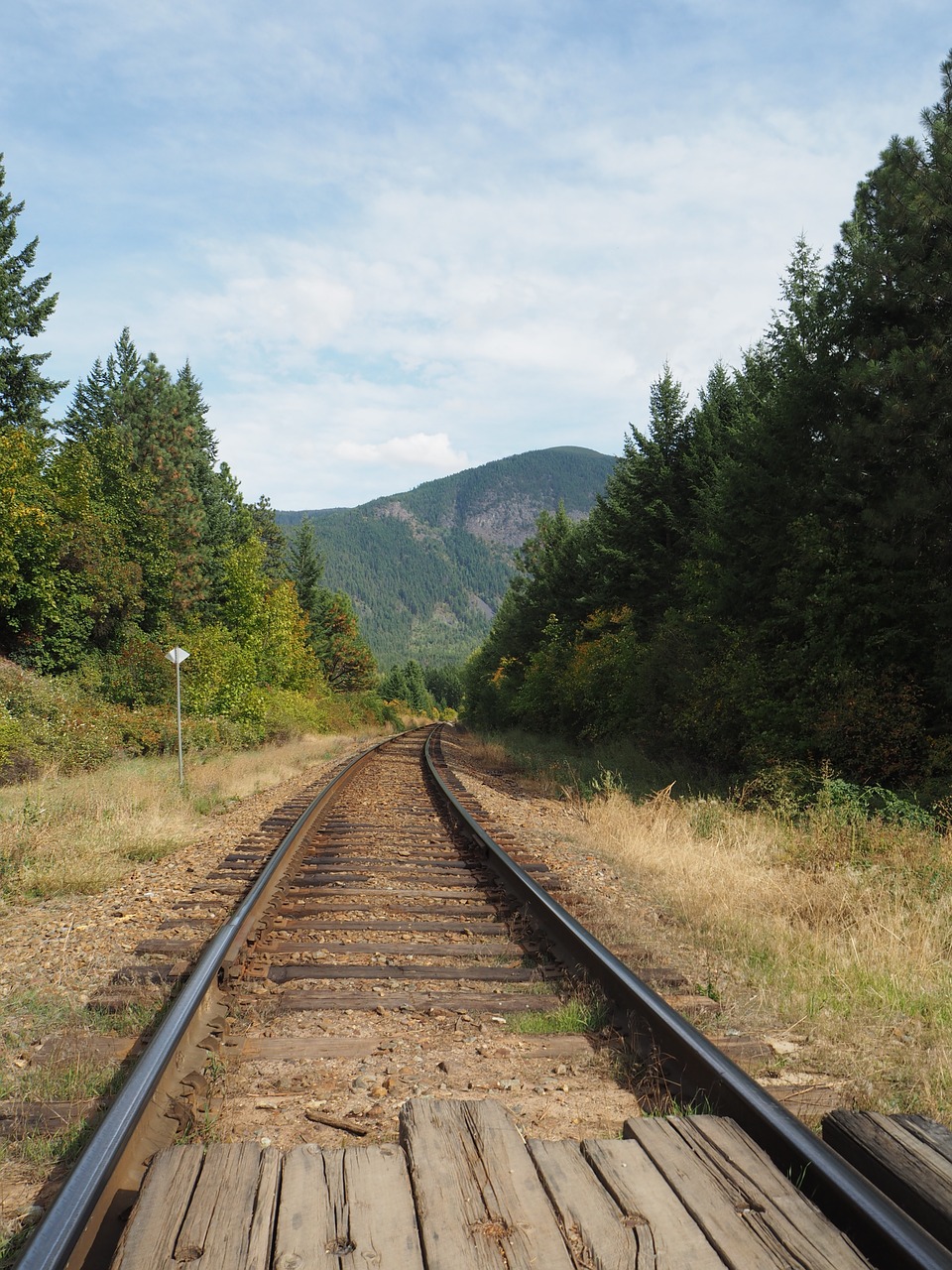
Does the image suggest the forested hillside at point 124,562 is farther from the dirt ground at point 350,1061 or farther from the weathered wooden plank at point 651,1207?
the weathered wooden plank at point 651,1207

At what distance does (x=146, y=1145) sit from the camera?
2.85m

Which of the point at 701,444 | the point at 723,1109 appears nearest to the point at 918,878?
the point at 723,1109

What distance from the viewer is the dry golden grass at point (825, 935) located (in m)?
3.93

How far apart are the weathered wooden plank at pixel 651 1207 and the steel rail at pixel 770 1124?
1.42 ft

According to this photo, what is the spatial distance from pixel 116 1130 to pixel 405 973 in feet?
7.94

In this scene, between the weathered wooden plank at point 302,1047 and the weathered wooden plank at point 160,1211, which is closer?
the weathered wooden plank at point 160,1211

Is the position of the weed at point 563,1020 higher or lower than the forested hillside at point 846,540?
lower

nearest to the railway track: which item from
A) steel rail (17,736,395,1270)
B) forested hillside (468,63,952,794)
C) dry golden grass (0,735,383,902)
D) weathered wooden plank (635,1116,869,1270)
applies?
steel rail (17,736,395,1270)

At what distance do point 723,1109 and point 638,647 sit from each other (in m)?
20.1

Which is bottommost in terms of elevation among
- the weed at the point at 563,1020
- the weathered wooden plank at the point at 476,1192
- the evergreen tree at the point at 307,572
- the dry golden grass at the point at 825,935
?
the dry golden grass at the point at 825,935

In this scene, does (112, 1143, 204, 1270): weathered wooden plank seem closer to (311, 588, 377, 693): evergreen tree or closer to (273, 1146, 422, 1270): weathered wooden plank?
(273, 1146, 422, 1270): weathered wooden plank

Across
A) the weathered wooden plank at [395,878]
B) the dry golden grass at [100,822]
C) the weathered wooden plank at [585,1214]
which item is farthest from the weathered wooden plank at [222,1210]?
the dry golden grass at [100,822]

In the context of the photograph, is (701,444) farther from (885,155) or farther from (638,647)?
(885,155)

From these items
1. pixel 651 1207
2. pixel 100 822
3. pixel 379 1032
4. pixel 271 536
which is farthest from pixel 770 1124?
pixel 271 536
